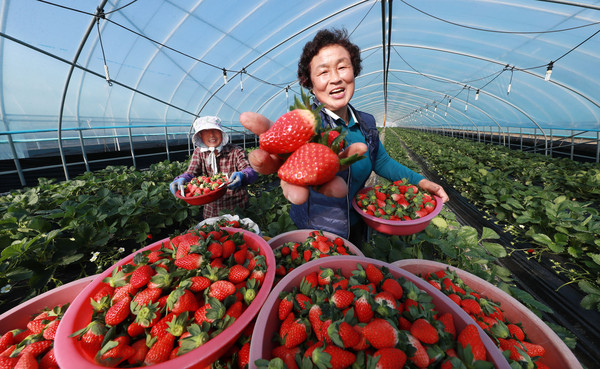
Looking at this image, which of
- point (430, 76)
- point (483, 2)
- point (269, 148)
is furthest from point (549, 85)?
point (269, 148)

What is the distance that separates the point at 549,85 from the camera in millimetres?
8992

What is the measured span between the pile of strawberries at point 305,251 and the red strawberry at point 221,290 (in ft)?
0.94

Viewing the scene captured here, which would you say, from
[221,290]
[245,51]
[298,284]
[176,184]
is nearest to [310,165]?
[298,284]

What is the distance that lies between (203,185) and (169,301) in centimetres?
140

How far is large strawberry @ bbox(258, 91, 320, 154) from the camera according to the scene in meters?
0.88

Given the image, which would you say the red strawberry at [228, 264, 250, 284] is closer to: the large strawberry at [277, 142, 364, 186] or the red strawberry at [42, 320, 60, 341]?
the large strawberry at [277, 142, 364, 186]

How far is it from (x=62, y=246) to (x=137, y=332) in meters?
1.42

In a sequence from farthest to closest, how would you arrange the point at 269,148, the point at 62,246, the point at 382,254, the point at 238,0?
the point at 238,0 < the point at 62,246 < the point at 382,254 < the point at 269,148

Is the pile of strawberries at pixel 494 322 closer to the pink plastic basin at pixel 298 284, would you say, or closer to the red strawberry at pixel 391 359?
the pink plastic basin at pixel 298 284

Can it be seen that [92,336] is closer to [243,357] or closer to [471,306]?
[243,357]

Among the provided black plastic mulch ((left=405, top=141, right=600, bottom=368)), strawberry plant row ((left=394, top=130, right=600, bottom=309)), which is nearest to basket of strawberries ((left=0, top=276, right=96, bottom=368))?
black plastic mulch ((left=405, top=141, right=600, bottom=368))

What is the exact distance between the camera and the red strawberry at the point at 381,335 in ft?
2.20

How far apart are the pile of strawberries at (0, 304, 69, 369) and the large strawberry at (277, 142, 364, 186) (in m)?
1.05

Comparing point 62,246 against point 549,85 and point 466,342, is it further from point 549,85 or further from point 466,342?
point 549,85
